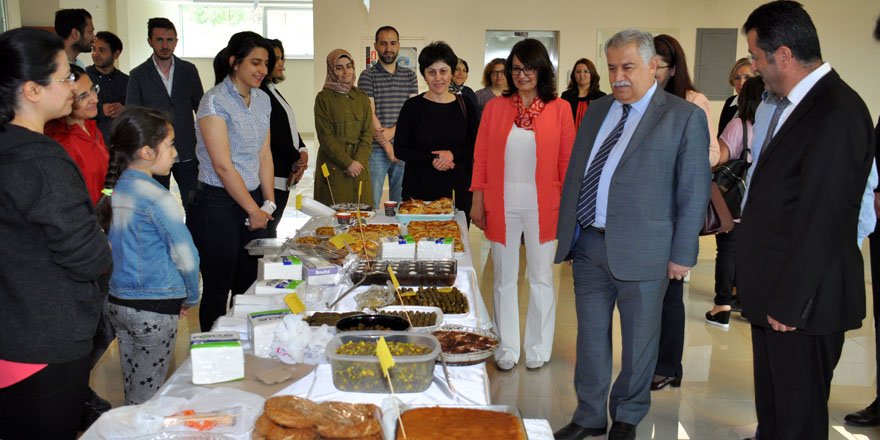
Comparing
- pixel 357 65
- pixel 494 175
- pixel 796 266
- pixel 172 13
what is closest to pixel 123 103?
pixel 494 175

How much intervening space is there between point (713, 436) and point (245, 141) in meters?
2.41

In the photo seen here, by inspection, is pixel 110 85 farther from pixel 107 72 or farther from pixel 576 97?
pixel 576 97

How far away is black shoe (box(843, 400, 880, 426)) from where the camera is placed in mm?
3061

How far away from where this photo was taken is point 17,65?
168 centimetres

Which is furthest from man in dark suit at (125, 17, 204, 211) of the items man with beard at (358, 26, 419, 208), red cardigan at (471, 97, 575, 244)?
red cardigan at (471, 97, 575, 244)

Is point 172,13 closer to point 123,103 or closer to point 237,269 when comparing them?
point 123,103

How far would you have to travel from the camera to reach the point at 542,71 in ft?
11.2

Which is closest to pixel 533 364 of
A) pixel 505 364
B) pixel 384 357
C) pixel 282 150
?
pixel 505 364

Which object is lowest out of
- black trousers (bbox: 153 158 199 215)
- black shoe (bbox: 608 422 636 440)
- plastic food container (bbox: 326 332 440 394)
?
black shoe (bbox: 608 422 636 440)

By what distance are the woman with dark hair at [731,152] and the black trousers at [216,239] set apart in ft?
8.35

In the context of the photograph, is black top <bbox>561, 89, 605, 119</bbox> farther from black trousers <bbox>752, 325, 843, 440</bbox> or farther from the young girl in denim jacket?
the young girl in denim jacket

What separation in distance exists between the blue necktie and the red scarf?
0.78 metres

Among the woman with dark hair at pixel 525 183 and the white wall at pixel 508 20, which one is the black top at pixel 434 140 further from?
the white wall at pixel 508 20

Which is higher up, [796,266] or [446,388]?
[796,266]
